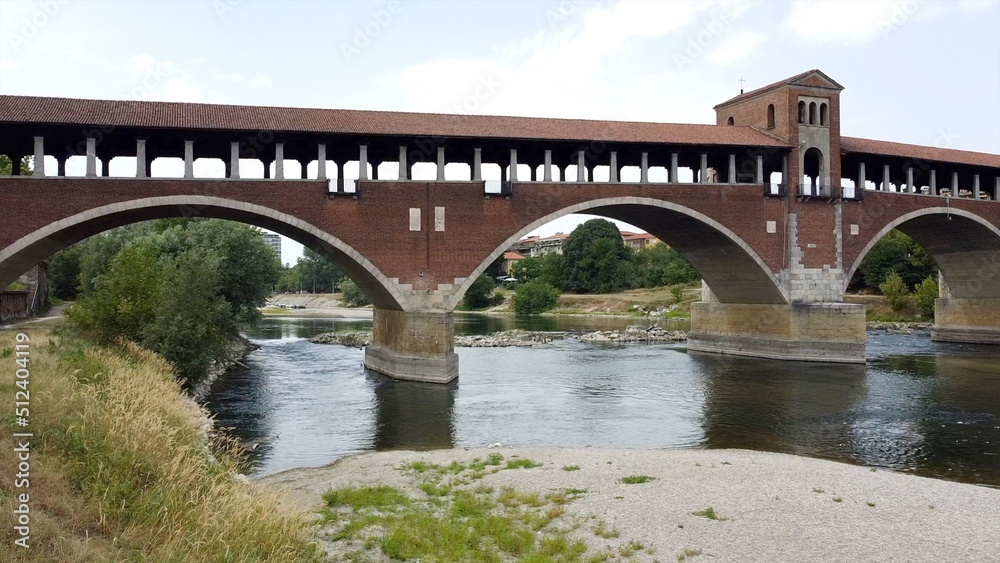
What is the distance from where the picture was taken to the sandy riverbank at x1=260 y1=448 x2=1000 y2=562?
8.50 metres

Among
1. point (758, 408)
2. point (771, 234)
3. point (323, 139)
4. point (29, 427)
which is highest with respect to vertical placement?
point (323, 139)

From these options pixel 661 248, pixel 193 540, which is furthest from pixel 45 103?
pixel 661 248

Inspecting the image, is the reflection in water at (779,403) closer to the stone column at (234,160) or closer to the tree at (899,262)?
the stone column at (234,160)

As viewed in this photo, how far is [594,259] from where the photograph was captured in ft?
294

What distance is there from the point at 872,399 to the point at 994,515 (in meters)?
13.5

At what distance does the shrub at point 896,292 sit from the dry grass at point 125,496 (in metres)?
58.1

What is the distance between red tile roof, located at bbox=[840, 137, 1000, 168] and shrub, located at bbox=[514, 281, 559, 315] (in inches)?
1994

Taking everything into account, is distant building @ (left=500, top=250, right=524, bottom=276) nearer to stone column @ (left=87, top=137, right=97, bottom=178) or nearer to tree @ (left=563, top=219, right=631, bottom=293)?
tree @ (left=563, top=219, right=631, bottom=293)

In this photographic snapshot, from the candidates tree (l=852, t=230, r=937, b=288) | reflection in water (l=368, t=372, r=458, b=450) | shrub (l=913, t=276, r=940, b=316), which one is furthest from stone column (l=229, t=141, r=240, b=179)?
tree (l=852, t=230, r=937, b=288)

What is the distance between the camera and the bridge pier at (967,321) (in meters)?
41.2

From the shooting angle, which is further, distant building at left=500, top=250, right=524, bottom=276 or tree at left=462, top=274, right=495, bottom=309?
distant building at left=500, top=250, right=524, bottom=276

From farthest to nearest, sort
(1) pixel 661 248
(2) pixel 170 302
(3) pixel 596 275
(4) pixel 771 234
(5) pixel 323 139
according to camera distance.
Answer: (1) pixel 661 248 → (3) pixel 596 275 → (4) pixel 771 234 → (5) pixel 323 139 → (2) pixel 170 302

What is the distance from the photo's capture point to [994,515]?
10078 millimetres

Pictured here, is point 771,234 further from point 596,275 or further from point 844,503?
point 596,275
